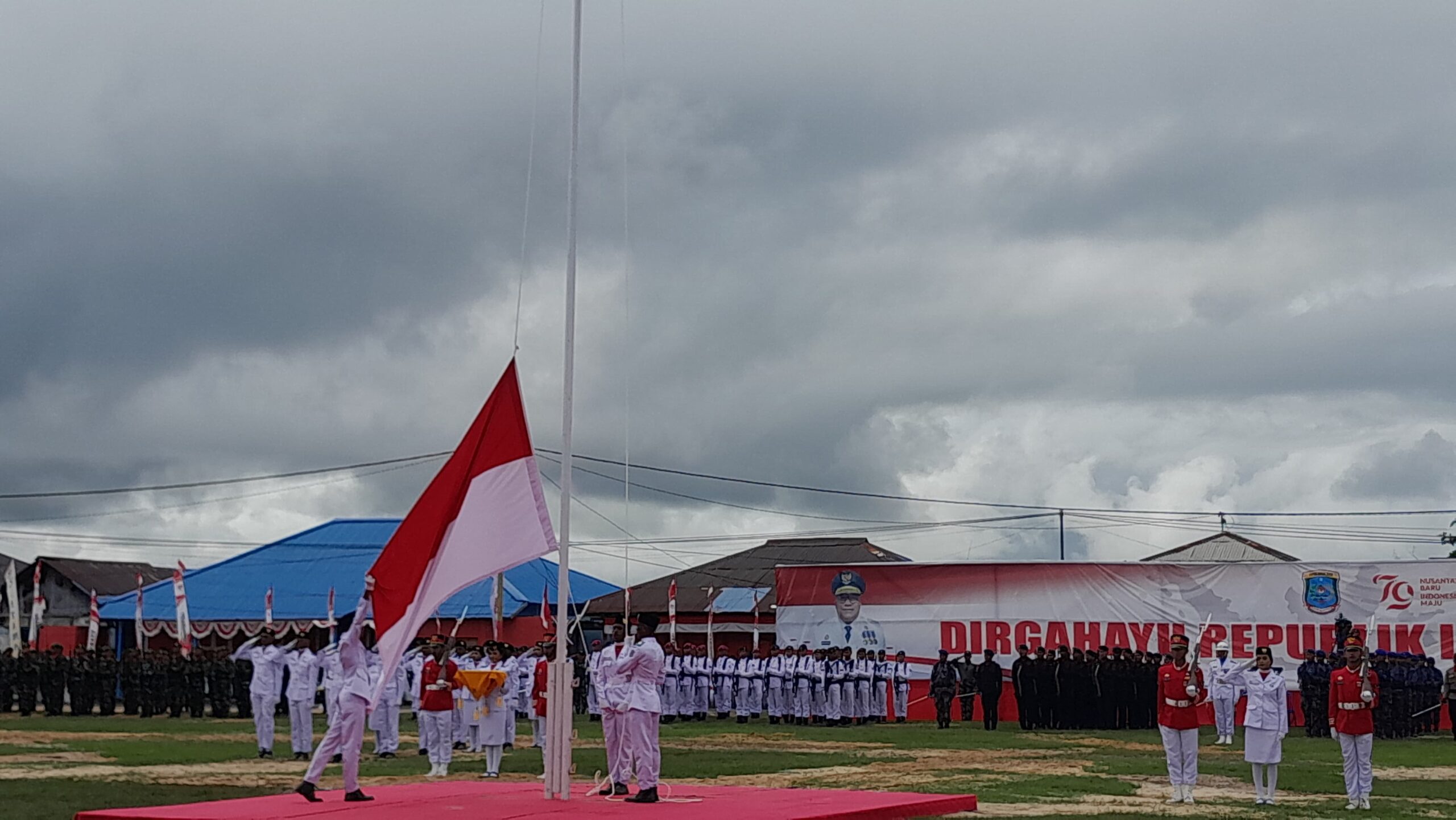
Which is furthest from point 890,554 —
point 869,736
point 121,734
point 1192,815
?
point 1192,815

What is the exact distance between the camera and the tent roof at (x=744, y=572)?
1847 inches

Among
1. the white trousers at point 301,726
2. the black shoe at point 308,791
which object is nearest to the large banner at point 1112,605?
the white trousers at point 301,726

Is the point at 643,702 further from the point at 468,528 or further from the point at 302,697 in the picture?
the point at 302,697

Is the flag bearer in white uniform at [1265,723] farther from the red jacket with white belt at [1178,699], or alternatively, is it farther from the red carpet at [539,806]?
the red carpet at [539,806]

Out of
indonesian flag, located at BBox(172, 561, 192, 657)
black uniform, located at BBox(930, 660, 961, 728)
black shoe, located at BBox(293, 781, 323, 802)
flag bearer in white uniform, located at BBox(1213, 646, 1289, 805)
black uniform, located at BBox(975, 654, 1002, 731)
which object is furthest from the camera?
indonesian flag, located at BBox(172, 561, 192, 657)

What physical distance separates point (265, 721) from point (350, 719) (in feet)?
33.0

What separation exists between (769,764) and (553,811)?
8.36 metres

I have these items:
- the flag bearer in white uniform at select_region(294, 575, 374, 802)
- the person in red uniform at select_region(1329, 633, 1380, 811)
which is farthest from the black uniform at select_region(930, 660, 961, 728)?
the flag bearer in white uniform at select_region(294, 575, 374, 802)

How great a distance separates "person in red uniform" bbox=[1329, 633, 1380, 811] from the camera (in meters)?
16.6

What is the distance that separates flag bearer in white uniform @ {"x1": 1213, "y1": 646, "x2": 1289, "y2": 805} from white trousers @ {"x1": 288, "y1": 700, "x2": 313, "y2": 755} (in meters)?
13.0

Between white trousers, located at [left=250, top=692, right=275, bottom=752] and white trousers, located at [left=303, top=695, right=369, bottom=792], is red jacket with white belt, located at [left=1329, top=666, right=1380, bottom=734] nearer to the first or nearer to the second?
white trousers, located at [left=303, top=695, right=369, bottom=792]

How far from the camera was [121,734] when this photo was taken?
93.6 feet

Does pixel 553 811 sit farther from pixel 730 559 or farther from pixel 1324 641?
pixel 730 559

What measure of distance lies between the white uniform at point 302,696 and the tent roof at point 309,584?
18902mm
